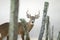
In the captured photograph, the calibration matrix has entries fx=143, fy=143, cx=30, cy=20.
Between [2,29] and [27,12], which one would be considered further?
[27,12]

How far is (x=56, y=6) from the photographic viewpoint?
1694 millimetres

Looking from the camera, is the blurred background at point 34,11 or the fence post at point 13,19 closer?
the fence post at point 13,19

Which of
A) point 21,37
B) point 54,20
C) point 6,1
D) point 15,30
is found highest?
point 6,1

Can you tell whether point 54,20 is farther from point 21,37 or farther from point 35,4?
point 21,37

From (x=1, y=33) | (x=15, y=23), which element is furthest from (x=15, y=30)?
(x=1, y=33)

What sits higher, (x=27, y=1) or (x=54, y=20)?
(x=27, y=1)

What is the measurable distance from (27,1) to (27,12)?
0.14 meters

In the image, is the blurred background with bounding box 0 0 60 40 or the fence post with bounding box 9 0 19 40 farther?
the blurred background with bounding box 0 0 60 40

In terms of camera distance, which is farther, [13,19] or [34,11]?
[34,11]

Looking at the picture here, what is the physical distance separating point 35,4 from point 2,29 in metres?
0.48

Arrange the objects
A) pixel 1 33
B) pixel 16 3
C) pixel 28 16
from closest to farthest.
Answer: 1. pixel 16 3
2. pixel 1 33
3. pixel 28 16

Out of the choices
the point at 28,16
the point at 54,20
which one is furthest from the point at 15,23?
the point at 54,20

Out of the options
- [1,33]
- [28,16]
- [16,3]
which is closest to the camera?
[16,3]

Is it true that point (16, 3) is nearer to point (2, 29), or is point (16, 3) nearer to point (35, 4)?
point (2, 29)
